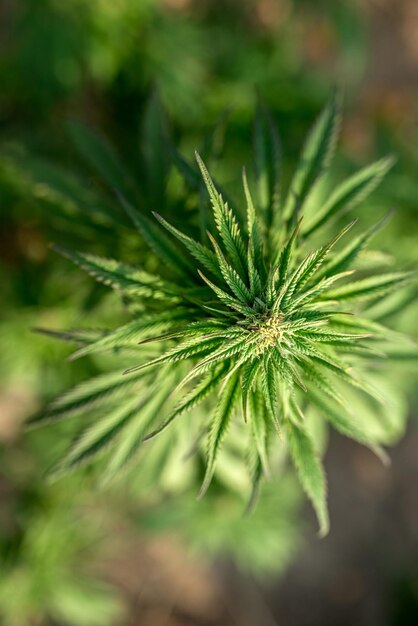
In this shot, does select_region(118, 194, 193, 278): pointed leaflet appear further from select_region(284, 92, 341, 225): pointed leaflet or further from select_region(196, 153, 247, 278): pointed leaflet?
select_region(284, 92, 341, 225): pointed leaflet

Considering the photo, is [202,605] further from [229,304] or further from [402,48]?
[402,48]

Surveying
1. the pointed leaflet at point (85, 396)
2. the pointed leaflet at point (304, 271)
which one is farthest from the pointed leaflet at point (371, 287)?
the pointed leaflet at point (85, 396)

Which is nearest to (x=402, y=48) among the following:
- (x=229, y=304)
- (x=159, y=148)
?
(x=159, y=148)

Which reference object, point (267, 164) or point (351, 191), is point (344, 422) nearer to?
point (351, 191)

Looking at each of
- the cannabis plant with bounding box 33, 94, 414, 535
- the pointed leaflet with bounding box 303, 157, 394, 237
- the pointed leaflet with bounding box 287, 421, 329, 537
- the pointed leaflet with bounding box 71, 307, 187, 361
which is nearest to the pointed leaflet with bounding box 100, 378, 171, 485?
the cannabis plant with bounding box 33, 94, 414, 535

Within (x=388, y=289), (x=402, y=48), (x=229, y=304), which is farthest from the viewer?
(x=402, y=48)
